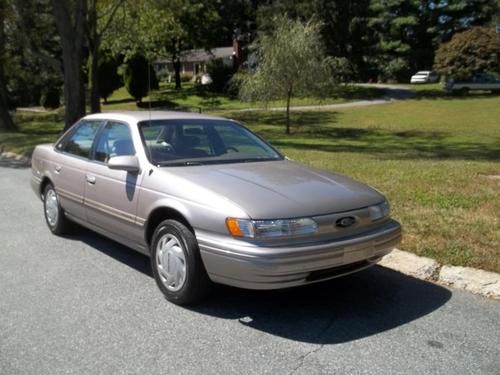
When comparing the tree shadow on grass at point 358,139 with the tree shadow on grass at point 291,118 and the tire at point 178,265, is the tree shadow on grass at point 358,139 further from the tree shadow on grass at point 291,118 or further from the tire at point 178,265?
the tire at point 178,265

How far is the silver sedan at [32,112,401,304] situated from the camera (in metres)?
3.85

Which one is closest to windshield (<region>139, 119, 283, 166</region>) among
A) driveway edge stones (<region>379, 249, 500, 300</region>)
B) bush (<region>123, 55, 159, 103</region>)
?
driveway edge stones (<region>379, 249, 500, 300</region>)

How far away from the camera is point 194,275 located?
414cm

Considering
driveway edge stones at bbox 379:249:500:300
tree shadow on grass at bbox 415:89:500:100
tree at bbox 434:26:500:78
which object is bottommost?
driveway edge stones at bbox 379:249:500:300

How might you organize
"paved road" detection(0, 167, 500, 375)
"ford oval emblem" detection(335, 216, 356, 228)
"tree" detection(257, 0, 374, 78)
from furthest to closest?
1. "tree" detection(257, 0, 374, 78)
2. "ford oval emblem" detection(335, 216, 356, 228)
3. "paved road" detection(0, 167, 500, 375)

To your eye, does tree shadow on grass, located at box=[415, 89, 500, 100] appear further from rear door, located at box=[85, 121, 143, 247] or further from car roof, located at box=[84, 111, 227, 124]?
rear door, located at box=[85, 121, 143, 247]

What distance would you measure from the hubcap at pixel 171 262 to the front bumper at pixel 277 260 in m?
0.29

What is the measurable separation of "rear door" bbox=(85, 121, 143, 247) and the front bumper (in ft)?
3.28

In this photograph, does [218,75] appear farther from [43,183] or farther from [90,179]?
[90,179]

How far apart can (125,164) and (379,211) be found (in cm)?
215

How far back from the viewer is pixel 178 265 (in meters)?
4.28

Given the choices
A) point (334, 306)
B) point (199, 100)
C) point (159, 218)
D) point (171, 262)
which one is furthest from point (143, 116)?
point (199, 100)

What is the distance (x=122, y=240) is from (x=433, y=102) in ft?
125

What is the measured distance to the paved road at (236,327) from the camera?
342 cm
